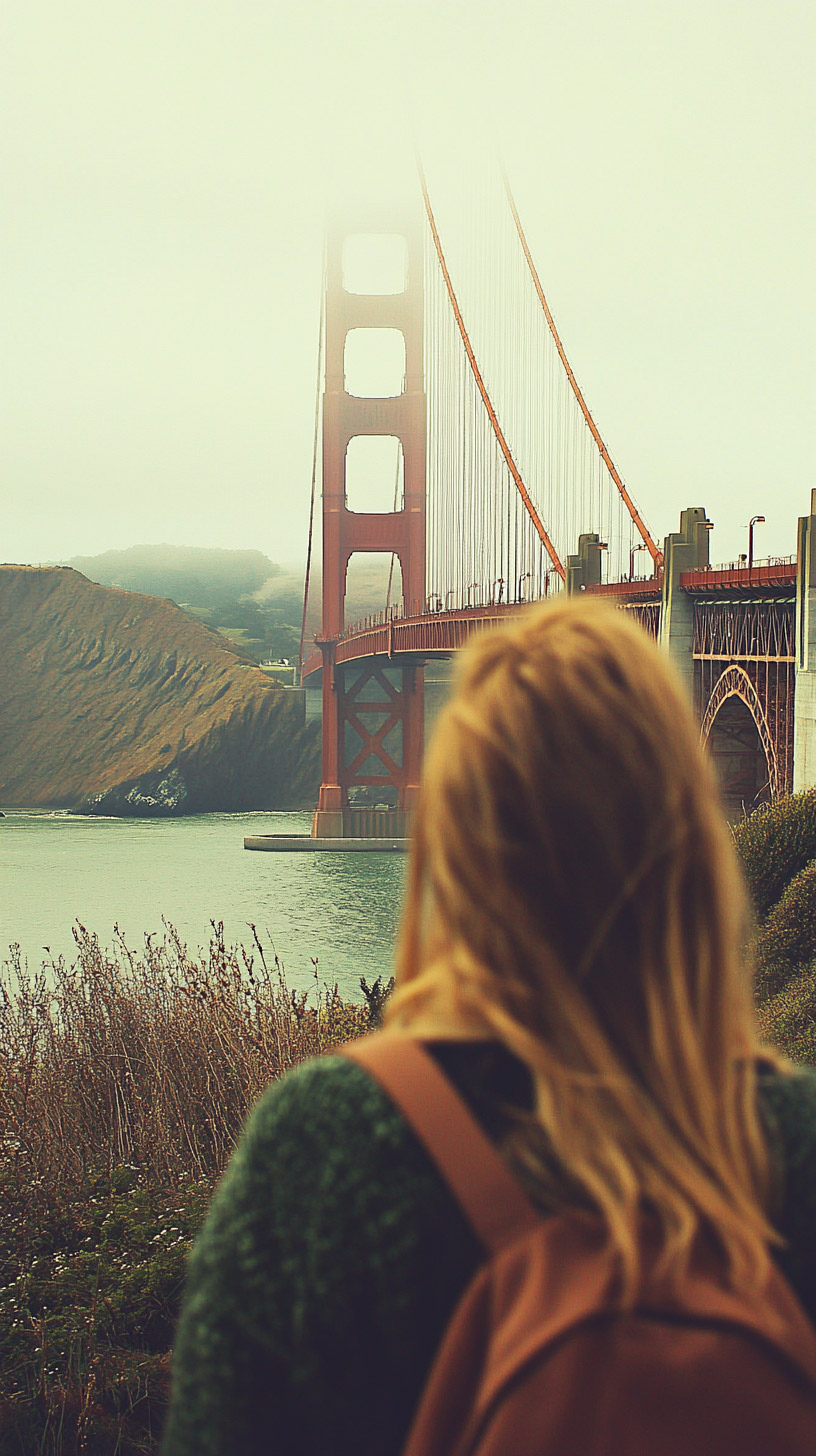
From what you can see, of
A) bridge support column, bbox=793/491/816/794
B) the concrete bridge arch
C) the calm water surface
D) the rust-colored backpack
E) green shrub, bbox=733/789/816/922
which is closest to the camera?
the rust-colored backpack

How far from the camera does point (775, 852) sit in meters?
9.40

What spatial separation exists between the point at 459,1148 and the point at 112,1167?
5.51m

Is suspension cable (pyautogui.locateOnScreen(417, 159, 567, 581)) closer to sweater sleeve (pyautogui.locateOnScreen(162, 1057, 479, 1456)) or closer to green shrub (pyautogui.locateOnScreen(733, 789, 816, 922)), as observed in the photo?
green shrub (pyautogui.locateOnScreen(733, 789, 816, 922))

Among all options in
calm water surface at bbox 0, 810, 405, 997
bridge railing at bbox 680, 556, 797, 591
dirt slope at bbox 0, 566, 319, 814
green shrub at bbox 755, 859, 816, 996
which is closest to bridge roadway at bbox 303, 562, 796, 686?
bridge railing at bbox 680, 556, 797, 591

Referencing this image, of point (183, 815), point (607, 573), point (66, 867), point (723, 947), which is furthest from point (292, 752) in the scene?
point (723, 947)

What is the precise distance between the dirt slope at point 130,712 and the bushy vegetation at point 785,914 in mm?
39633

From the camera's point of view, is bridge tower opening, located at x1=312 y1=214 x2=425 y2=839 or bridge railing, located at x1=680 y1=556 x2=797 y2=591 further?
bridge tower opening, located at x1=312 y1=214 x2=425 y2=839

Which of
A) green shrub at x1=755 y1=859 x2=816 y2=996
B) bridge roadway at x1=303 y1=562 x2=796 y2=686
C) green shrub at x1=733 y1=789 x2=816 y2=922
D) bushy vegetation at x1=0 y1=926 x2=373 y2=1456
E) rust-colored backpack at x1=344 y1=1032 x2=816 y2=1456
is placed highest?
bridge roadway at x1=303 y1=562 x2=796 y2=686

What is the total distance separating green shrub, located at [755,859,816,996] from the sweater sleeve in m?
8.18

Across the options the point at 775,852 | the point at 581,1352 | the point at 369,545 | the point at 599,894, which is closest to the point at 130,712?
the point at 369,545

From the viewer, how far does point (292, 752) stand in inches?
2002

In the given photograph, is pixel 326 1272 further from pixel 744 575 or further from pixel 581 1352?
pixel 744 575

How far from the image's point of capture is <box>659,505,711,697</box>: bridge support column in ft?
49.1

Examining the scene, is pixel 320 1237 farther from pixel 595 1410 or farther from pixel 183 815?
pixel 183 815
